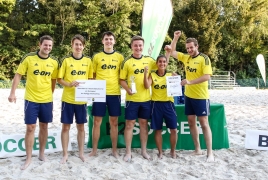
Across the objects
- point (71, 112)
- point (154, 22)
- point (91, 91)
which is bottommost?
point (71, 112)

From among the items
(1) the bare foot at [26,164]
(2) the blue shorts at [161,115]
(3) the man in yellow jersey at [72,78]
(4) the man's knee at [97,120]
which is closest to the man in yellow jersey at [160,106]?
(2) the blue shorts at [161,115]

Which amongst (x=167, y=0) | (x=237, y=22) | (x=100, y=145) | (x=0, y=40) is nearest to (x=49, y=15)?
(x=0, y=40)

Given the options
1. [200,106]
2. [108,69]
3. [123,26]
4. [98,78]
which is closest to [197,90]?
[200,106]

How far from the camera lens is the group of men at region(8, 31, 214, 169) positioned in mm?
3793

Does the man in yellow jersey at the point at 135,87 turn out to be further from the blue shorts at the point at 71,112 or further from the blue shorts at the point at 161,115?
the blue shorts at the point at 71,112

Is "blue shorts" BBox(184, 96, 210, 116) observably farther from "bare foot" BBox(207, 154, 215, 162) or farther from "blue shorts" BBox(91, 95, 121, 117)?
"blue shorts" BBox(91, 95, 121, 117)

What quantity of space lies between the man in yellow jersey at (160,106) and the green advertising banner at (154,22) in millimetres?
1910

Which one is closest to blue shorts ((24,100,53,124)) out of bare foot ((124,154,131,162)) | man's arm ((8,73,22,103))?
man's arm ((8,73,22,103))

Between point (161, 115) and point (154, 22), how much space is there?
2824 mm

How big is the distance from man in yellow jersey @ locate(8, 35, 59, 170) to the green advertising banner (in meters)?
2.61

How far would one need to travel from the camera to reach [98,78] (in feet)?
13.5

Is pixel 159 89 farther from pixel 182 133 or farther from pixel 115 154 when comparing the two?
pixel 115 154

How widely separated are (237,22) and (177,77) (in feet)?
94.9

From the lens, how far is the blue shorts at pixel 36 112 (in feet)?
12.3
